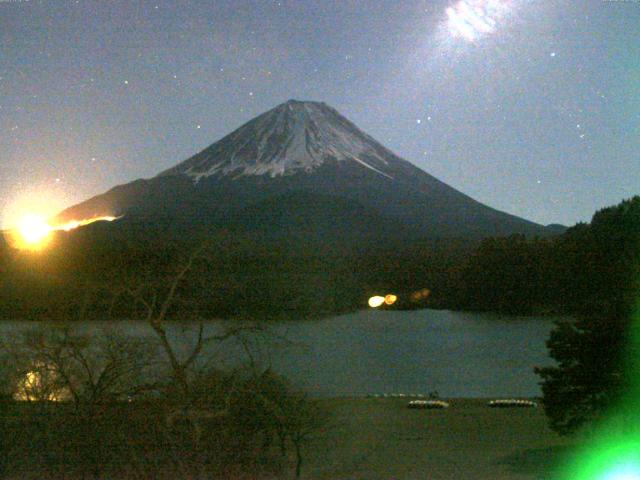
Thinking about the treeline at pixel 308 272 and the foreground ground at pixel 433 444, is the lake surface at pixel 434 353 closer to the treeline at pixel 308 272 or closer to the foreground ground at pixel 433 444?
the treeline at pixel 308 272

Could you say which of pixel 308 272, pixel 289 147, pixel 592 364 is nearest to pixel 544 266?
pixel 308 272

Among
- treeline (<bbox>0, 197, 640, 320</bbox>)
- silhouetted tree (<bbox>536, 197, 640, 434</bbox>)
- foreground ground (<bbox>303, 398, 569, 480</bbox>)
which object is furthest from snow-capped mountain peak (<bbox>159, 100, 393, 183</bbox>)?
silhouetted tree (<bbox>536, 197, 640, 434</bbox>)

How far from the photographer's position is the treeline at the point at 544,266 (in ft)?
46.7

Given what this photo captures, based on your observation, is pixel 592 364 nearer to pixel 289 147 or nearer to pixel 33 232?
pixel 33 232

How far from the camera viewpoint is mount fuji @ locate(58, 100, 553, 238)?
60.4ft

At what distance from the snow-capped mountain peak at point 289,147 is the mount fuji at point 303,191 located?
0.22 feet

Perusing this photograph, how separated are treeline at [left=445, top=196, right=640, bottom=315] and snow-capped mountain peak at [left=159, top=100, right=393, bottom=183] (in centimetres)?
1996

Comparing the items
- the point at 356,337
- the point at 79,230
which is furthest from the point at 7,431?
the point at 356,337

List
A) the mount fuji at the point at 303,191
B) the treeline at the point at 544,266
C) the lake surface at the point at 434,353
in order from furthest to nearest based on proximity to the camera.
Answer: the mount fuji at the point at 303,191 → the lake surface at the point at 434,353 → the treeline at the point at 544,266

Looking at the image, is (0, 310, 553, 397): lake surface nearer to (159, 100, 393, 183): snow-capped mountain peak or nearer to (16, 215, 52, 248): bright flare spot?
(16, 215, 52, 248): bright flare spot

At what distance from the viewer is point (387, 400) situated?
13734mm

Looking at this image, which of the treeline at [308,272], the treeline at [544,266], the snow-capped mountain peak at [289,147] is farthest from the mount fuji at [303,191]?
the treeline at [544,266]

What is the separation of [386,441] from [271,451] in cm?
266

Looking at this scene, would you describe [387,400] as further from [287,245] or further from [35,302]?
[35,302]
